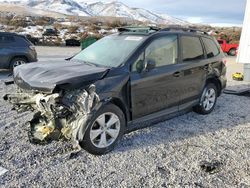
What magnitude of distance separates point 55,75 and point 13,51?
731cm

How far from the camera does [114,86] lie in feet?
13.6

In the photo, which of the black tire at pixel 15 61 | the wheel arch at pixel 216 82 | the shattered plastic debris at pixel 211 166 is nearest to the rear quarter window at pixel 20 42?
the black tire at pixel 15 61

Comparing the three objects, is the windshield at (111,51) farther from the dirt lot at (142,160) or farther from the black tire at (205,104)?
the black tire at (205,104)

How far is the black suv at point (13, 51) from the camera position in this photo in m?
10.4

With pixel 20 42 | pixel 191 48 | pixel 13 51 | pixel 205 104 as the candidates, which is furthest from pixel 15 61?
pixel 205 104

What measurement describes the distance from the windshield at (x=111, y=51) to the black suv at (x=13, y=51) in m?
6.01

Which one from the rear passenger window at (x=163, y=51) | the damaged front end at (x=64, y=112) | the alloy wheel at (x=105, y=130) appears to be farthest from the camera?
the rear passenger window at (x=163, y=51)

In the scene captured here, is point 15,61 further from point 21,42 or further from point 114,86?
point 114,86

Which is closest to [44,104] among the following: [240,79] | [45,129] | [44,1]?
[45,129]

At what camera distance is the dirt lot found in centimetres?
352

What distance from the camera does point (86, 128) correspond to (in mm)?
3854

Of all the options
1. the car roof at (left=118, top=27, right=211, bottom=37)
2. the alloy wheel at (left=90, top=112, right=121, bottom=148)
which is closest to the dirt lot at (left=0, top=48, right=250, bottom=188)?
the alloy wheel at (left=90, top=112, right=121, bottom=148)

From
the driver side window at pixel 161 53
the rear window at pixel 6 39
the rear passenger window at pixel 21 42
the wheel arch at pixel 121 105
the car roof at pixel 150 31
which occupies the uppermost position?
the car roof at pixel 150 31

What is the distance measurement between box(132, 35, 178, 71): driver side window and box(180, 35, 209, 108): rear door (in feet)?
0.77
